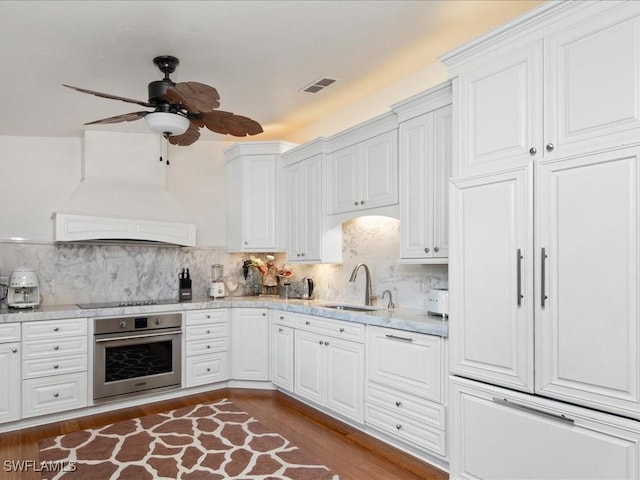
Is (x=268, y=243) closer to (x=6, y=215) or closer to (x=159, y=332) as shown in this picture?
(x=159, y=332)

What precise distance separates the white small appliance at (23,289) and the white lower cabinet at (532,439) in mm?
3596

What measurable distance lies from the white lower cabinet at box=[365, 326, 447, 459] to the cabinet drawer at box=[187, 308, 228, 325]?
1.85 meters

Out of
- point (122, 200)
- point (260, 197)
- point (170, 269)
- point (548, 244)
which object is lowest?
point (170, 269)

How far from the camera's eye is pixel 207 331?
14.2 ft

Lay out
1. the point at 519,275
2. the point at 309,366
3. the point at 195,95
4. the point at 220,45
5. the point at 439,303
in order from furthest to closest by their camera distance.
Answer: the point at 309,366 → the point at 439,303 → the point at 220,45 → the point at 195,95 → the point at 519,275

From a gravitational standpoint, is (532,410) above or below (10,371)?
above

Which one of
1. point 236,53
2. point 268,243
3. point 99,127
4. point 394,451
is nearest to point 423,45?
point 236,53

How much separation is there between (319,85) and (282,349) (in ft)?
8.04

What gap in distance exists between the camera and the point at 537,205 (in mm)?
2080

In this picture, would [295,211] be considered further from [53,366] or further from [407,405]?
[53,366]

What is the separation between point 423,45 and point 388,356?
223 cm

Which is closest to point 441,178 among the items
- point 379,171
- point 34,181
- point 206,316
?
point 379,171

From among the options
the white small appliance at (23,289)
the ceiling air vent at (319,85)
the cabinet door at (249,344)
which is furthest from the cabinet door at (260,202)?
the white small appliance at (23,289)

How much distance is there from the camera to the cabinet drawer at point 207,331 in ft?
13.9
